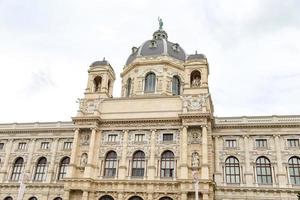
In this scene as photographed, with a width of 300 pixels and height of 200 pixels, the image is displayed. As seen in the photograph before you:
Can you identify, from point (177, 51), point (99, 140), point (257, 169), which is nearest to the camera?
point (257, 169)

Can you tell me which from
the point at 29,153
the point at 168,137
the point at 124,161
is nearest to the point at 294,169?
the point at 168,137

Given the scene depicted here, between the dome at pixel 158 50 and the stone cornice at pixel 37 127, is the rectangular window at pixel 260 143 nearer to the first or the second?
the dome at pixel 158 50

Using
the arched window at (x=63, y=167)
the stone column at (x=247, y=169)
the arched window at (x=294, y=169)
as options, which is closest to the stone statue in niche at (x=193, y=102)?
the stone column at (x=247, y=169)

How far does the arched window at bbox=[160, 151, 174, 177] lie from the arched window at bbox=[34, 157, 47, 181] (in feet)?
55.1

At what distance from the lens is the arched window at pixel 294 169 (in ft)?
121

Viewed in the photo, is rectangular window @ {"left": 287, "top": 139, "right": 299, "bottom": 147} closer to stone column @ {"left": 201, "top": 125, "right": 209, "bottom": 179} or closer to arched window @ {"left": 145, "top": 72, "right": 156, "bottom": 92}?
stone column @ {"left": 201, "top": 125, "right": 209, "bottom": 179}

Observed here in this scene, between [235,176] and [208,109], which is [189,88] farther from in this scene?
[235,176]

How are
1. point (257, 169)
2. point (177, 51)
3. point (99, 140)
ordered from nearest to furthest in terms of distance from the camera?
1. point (257, 169)
2. point (99, 140)
3. point (177, 51)

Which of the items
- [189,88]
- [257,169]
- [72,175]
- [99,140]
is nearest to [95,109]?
[99,140]

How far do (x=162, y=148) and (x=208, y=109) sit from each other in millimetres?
7282

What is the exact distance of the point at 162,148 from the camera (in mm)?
39062

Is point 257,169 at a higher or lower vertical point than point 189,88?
lower

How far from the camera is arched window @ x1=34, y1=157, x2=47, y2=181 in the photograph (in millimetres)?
44281

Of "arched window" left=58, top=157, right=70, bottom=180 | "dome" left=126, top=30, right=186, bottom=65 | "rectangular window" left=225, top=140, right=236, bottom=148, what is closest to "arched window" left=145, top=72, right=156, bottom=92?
"dome" left=126, top=30, right=186, bottom=65
